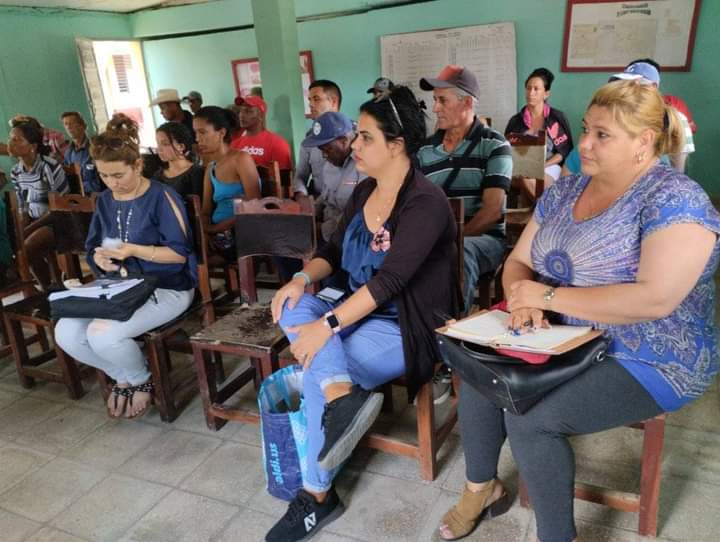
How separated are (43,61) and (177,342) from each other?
14.6ft

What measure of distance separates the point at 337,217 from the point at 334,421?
1425 millimetres

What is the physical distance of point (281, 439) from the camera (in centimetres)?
167

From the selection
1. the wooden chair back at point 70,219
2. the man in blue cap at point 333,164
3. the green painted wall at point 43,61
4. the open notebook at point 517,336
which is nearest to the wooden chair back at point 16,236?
the wooden chair back at point 70,219

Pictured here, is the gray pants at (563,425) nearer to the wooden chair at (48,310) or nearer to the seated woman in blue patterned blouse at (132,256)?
the seated woman in blue patterned blouse at (132,256)

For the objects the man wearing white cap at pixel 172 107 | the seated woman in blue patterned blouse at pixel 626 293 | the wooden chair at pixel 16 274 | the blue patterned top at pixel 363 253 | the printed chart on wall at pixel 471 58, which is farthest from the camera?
Result: the man wearing white cap at pixel 172 107

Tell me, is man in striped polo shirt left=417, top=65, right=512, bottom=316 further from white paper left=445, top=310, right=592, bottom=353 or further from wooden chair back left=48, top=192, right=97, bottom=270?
wooden chair back left=48, top=192, right=97, bottom=270

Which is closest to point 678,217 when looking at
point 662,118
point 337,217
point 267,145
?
point 662,118

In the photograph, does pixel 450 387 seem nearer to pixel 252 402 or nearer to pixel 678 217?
pixel 252 402

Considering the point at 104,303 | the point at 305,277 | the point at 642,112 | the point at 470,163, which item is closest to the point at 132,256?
the point at 104,303

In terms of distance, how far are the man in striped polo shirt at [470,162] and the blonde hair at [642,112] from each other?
103 cm

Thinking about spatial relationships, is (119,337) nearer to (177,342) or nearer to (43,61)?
(177,342)

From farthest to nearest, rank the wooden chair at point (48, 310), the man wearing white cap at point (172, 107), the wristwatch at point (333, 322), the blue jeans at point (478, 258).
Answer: the man wearing white cap at point (172, 107) < the wooden chair at point (48, 310) < the blue jeans at point (478, 258) < the wristwatch at point (333, 322)

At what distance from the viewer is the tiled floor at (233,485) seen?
1.62 m

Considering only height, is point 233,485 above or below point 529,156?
below
